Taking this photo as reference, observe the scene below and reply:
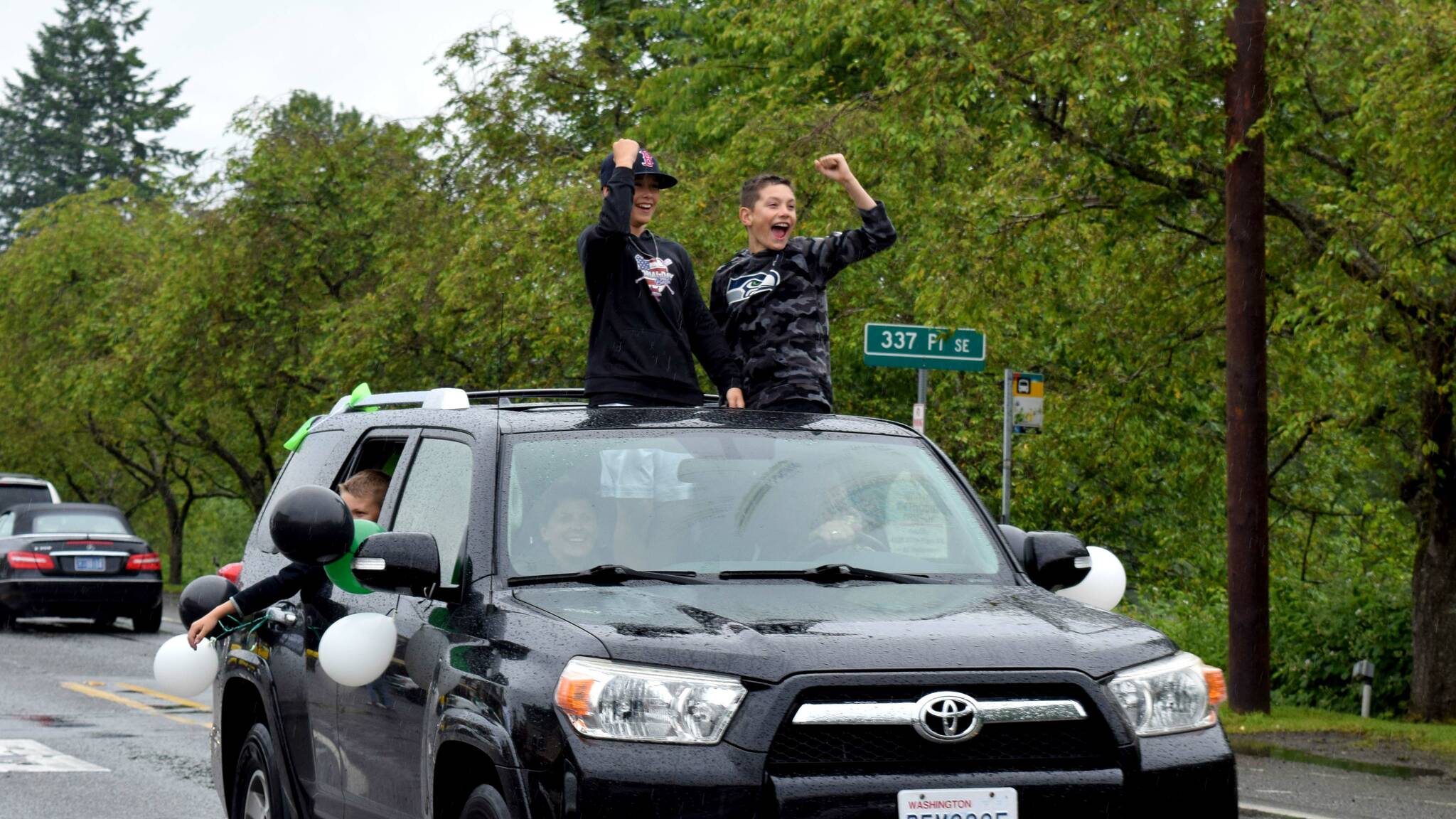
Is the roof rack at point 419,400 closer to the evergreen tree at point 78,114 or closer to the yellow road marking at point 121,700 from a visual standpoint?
the yellow road marking at point 121,700

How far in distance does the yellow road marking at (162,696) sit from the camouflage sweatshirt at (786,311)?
8.77 metres

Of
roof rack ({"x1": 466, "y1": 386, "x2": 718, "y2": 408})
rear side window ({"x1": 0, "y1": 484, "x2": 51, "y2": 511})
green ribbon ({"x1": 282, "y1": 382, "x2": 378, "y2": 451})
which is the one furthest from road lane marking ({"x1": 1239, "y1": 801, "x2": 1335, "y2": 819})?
rear side window ({"x1": 0, "y1": 484, "x2": 51, "y2": 511})

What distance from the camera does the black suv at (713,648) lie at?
430cm

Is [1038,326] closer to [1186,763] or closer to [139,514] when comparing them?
[1186,763]

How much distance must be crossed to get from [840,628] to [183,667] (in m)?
3.25

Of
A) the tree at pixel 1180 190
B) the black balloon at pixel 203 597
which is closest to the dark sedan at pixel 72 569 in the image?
the tree at pixel 1180 190

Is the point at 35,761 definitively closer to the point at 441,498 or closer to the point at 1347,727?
the point at 441,498

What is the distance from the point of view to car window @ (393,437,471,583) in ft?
18.0

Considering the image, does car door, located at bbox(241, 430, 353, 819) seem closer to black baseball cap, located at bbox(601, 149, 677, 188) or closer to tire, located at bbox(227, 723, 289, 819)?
tire, located at bbox(227, 723, 289, 819)

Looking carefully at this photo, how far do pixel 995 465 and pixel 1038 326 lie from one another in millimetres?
2428

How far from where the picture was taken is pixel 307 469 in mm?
7355

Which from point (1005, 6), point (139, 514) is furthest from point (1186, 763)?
point (139, 514)

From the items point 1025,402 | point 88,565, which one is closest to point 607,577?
point 1025,402

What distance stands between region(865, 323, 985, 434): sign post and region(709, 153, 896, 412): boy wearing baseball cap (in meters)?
8.56
